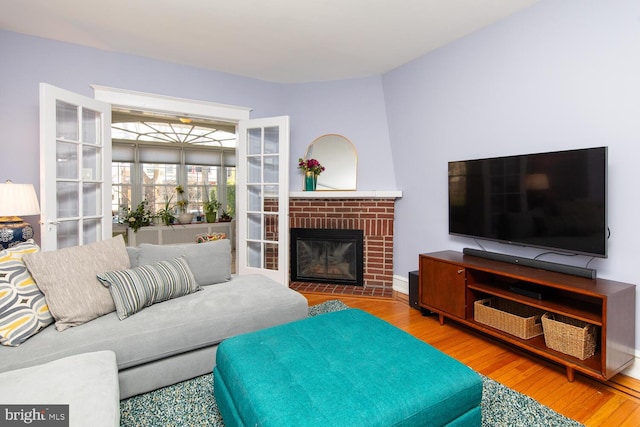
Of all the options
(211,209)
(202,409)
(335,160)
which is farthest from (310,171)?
(211,209)

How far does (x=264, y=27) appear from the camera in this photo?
9.54ft

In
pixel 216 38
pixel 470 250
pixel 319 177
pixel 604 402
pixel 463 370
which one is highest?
pixel 216 38

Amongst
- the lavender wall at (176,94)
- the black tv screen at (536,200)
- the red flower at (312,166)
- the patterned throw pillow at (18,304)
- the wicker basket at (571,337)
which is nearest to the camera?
the patterned throw pillow at (18,304)

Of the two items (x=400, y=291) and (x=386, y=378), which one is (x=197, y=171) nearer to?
(x=400, y=291)

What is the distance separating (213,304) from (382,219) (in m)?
2.40

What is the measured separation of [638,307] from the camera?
6.93 ft

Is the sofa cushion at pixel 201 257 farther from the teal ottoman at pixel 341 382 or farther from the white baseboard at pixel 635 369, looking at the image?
the white baseboard at pixel 635 369

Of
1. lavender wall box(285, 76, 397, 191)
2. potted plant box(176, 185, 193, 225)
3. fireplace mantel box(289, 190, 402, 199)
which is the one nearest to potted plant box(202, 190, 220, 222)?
potted plant box(176, 185, 193, 225)

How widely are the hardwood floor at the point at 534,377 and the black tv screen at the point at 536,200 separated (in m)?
0.81

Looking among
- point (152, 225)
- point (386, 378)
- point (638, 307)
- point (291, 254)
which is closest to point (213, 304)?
point (386, 378)

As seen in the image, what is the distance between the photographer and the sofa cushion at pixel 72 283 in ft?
6.11

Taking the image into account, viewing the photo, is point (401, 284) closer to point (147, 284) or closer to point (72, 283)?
point (147, 284)

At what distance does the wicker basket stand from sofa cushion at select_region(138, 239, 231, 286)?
2.36 metres

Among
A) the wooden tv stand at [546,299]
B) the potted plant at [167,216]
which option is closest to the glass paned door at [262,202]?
the wooden tv stand at [546,299]
